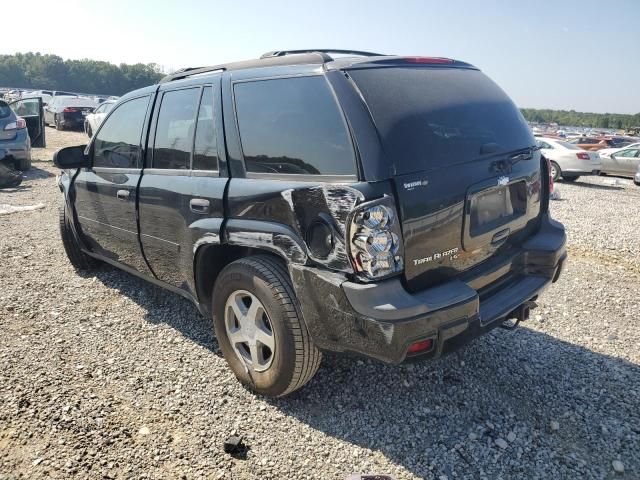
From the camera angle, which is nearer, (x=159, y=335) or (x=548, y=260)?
(x=548, y=260)

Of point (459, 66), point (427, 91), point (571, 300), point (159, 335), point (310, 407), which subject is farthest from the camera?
point (571, 300)

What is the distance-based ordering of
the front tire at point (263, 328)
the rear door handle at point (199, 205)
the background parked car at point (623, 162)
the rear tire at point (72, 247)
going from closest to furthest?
the front tire at point (263, 328)
the rear door handle at point (199, 205)
the rear tire at point (72, 247)
the background parked car at point (623, 162)

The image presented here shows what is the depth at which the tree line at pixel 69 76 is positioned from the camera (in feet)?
256

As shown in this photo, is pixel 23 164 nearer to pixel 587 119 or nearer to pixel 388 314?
pixel 388 314

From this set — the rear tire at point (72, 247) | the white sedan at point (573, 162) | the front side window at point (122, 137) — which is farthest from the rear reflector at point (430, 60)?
the white sedan at point (573, 162)

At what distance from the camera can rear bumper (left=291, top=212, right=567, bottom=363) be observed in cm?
222

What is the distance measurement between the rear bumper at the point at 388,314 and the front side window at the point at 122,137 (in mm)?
2075

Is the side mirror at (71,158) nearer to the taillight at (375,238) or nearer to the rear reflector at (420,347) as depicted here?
the taillight at (375,238)

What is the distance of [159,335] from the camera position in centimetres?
375

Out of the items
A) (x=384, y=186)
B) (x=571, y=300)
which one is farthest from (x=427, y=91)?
(x=571, y=300)

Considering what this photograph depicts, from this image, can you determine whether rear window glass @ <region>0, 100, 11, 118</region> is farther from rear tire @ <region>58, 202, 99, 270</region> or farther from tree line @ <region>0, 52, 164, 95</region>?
tree line @ <region>0, 52, 164, 95</region>

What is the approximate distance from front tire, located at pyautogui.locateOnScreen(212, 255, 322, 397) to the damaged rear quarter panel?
0.55 ft

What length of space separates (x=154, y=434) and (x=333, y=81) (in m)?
2.13

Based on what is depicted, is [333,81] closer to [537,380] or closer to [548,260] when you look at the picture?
[548,260]
